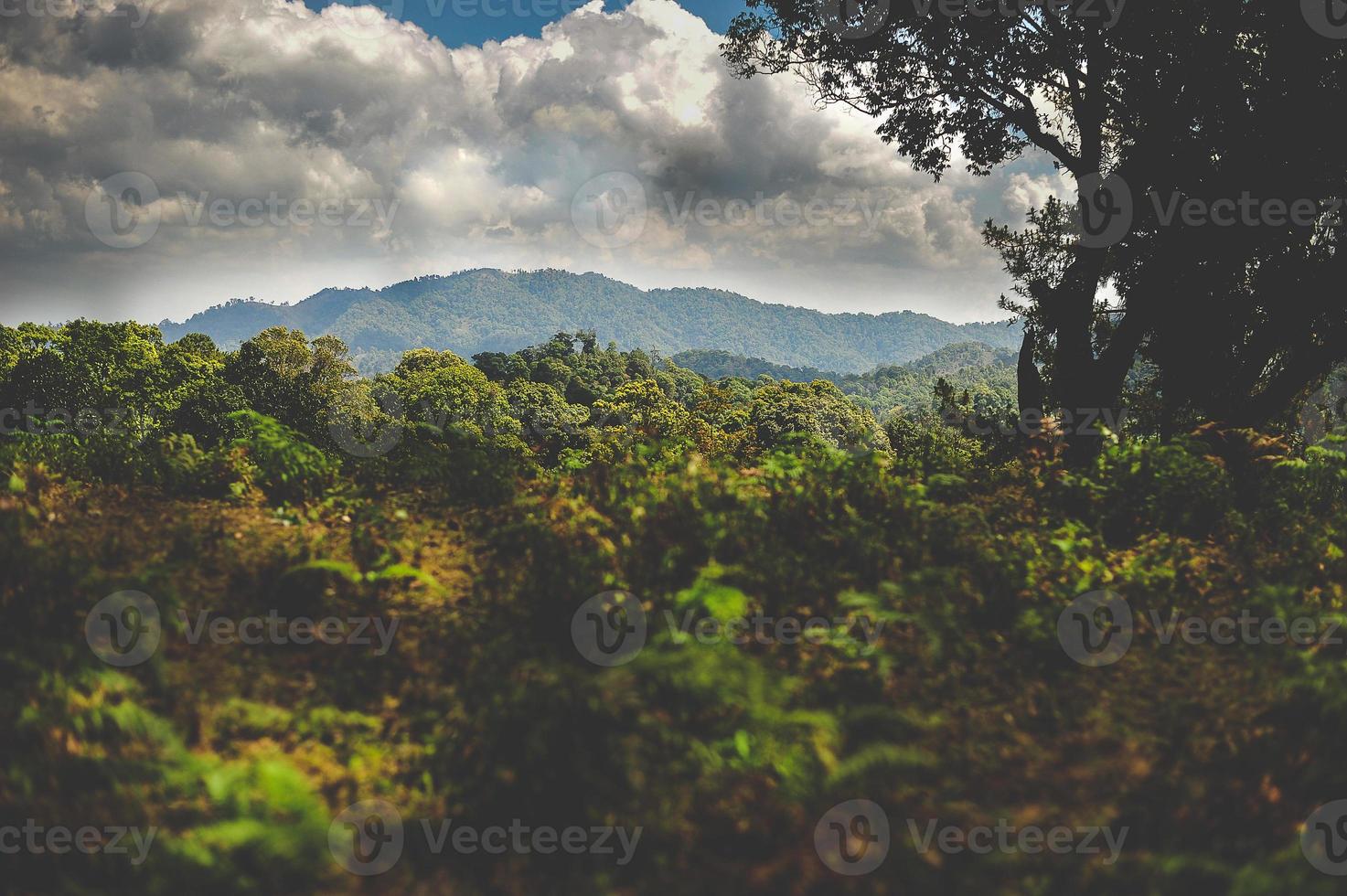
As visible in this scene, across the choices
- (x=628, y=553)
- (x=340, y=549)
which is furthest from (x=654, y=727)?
(x=340, y=549)

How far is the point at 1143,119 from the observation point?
501 inches

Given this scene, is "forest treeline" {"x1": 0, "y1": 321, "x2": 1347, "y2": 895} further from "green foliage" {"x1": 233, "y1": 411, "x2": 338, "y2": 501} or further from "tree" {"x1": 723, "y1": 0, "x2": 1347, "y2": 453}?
"tree" {"x1": 723, "y1": 0, "x2": 1347, "y2": 453}

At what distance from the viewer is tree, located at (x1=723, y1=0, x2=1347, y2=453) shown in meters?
11.4

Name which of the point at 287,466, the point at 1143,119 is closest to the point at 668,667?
the point at 287,466

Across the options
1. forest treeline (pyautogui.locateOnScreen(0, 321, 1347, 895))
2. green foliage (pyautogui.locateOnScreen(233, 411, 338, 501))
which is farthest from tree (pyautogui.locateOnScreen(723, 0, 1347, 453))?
green foliage (pyautogui.locateOnScreen(233, 411, 338, 501))

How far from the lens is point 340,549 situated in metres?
5.94

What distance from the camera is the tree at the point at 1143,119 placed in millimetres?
11359

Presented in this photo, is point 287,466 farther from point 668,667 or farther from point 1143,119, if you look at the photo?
point 1143,119

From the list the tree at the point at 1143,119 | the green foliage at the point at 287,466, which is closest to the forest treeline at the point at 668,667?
the green foliage at the point at 287,466

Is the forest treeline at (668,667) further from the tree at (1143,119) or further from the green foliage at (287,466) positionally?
the tree at (1143,119)

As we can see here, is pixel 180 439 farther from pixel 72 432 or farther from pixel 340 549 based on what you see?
pixel 340 549

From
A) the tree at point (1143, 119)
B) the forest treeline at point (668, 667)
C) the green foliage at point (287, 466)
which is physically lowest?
the forest treeline at point (668, 667)

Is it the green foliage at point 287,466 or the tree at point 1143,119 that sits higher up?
the tree at point 1143,119

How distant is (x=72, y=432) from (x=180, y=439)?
202cm
